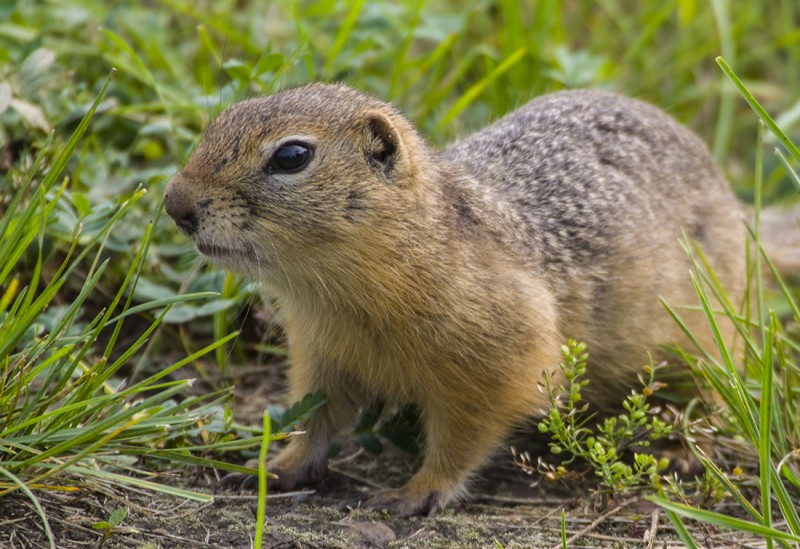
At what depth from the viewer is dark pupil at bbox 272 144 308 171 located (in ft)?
13.3

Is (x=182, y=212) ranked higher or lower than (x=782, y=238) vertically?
higher

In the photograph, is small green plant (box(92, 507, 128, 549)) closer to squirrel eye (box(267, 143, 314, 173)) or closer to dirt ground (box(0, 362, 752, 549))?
dirt ground (box(0, 362, 752, 549))

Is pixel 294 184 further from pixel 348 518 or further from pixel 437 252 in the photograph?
pixel 348 518

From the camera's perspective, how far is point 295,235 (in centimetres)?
400

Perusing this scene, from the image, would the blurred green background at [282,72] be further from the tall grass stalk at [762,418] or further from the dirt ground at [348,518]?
the tall grass stalk at [762,418]

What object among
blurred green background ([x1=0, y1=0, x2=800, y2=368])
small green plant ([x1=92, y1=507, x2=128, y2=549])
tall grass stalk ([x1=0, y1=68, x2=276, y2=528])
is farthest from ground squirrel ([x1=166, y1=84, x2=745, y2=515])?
small green plant ([x1=92, y1=507, x2=128, y2=549])

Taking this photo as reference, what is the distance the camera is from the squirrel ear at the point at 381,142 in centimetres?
422

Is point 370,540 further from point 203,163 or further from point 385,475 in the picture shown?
point 203,163

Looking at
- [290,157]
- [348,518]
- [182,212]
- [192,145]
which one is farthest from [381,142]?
[192,145]

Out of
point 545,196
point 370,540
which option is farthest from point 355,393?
point 545,196

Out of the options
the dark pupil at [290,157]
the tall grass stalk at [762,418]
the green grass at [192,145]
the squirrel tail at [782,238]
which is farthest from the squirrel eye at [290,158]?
the squirrel tail at [782,238]

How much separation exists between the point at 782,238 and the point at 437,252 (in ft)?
10.7

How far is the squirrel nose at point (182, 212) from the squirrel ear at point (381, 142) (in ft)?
2.49

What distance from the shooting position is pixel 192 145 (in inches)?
219
